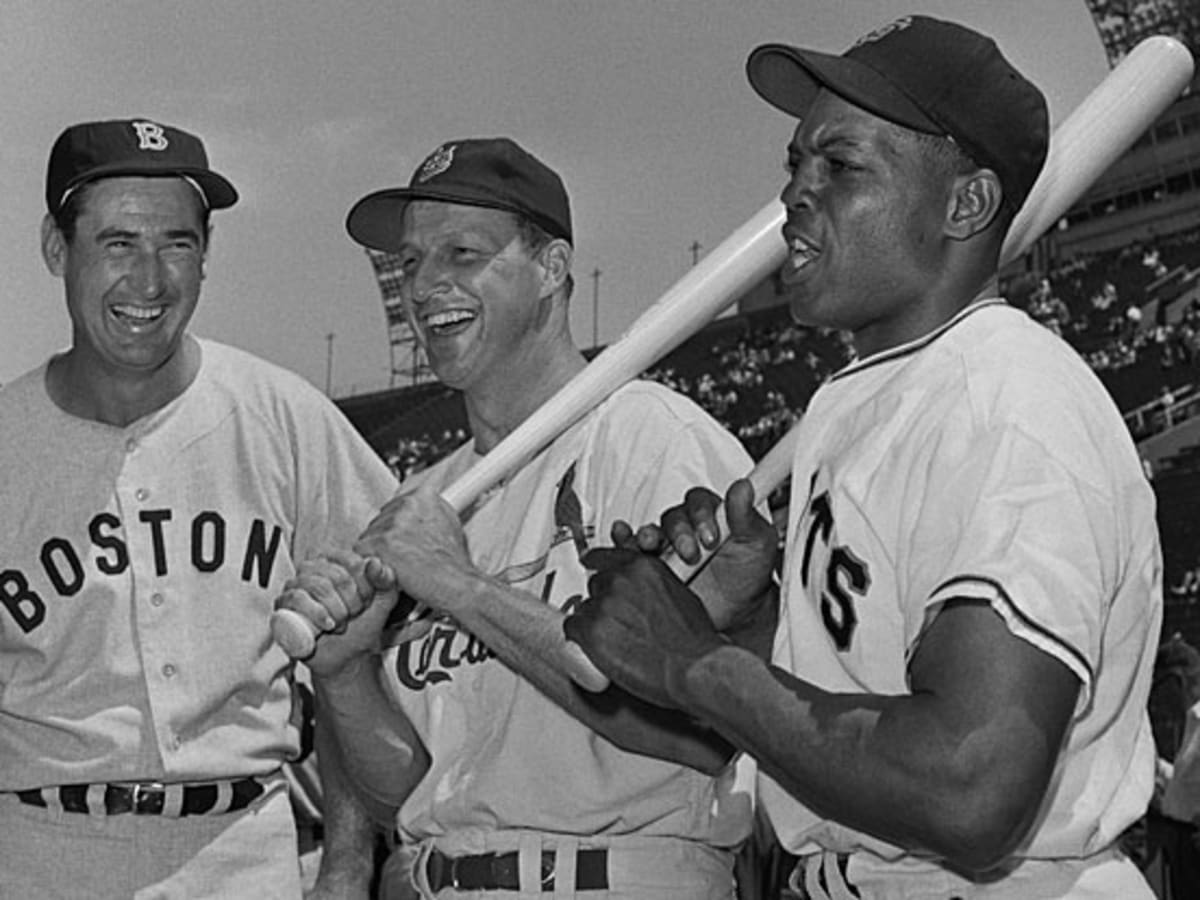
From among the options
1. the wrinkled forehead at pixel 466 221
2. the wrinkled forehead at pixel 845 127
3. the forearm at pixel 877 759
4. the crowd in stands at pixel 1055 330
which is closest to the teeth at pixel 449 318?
the wrinkled forehead at pixel 466 221

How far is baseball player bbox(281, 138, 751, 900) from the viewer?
2.55 metres

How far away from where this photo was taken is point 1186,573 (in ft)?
53.0

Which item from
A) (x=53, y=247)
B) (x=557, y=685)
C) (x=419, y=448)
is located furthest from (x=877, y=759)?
(x=419, y=448)

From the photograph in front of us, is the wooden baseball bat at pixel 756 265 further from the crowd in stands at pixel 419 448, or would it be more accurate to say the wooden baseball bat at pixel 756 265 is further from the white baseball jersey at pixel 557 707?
the crowd in stands at pixel 419 448

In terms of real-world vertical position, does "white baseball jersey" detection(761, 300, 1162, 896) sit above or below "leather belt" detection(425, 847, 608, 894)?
above

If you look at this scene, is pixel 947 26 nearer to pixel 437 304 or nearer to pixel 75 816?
pixel 437 304

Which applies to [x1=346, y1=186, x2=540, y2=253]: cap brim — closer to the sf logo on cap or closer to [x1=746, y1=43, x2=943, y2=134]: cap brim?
the sf logo on cap

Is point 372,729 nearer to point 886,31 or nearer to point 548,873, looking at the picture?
point 548,873

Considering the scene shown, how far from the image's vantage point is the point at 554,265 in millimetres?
3105

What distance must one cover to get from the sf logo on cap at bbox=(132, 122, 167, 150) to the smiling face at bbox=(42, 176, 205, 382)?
0.06 m

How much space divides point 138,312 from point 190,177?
0.89 feet

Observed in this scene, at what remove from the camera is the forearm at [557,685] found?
2502 mm

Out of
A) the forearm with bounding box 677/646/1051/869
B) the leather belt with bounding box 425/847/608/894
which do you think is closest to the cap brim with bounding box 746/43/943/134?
the forearm with bounding box 677/646/1051/869

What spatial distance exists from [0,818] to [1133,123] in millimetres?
2107
